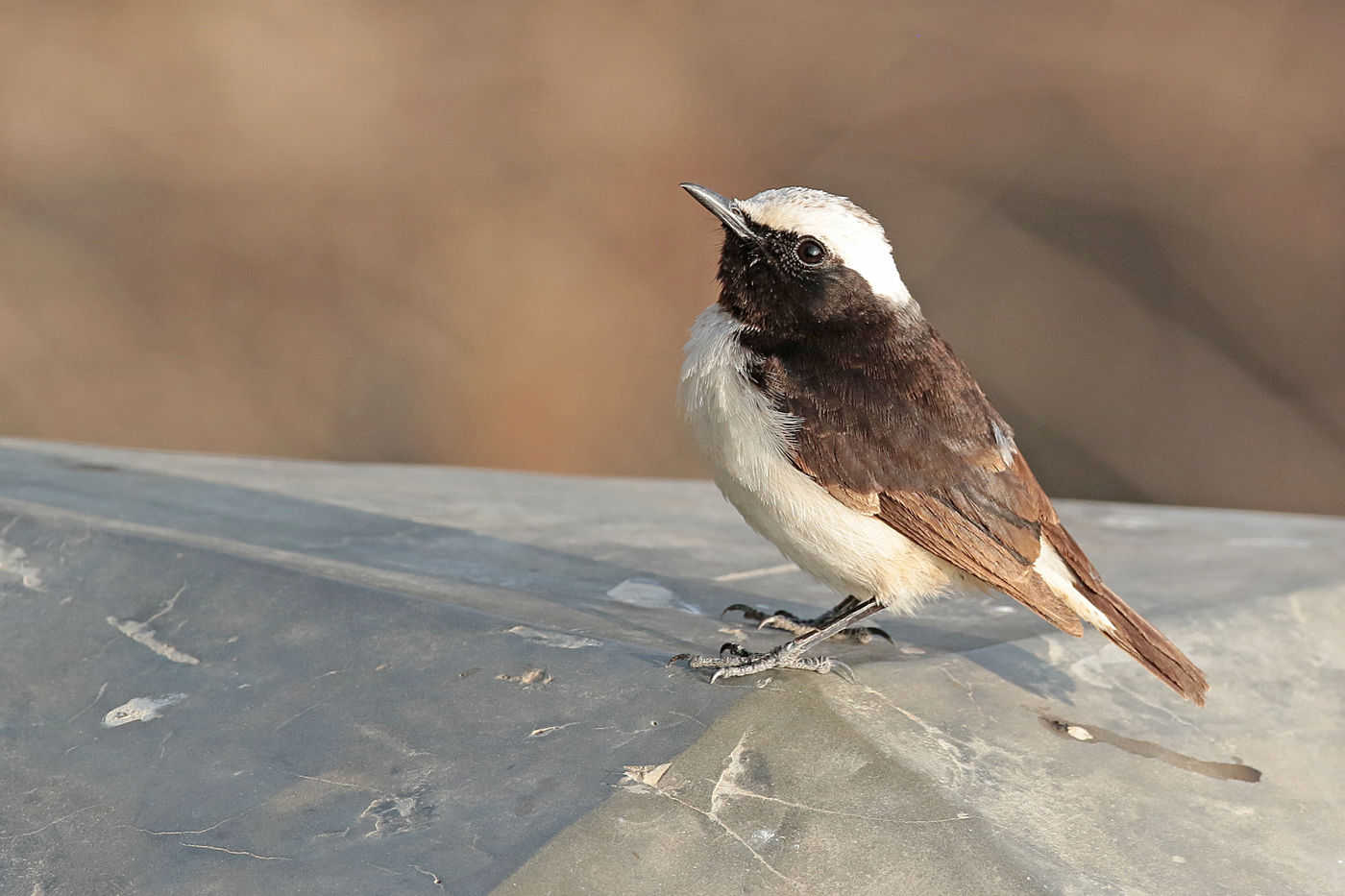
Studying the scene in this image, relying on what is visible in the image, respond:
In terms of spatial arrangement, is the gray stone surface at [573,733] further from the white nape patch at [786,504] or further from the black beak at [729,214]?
the black beak at [729,214]

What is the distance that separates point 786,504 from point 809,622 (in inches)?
21.8

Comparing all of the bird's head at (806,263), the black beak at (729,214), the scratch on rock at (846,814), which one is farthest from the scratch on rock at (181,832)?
the black beak at (729,214)

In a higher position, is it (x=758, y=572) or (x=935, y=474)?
(x=935, y=474)

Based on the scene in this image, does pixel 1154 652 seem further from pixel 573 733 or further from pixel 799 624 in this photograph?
pixel 573 733

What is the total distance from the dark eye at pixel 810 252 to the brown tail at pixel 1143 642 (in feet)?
3.28

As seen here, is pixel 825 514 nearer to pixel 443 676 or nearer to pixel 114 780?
pixel 443 676

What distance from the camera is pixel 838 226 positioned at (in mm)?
3400

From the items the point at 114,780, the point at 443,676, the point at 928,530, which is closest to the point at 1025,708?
the point at 928,530

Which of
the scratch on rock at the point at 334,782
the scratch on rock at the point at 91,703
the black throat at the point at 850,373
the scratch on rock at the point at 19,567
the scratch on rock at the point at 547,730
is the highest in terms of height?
the black throat at the point at 850,373

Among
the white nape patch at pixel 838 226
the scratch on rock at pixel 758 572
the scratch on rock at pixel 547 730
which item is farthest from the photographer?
the scratch on rock at pixel 758 572

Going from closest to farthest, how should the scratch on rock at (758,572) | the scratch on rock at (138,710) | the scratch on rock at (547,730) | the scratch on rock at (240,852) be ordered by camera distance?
the scratch on rock at (240,852)
the scratch on rock at (547,730)
the scratch on rock at (138,710)
the scratch on rock at (758,572)

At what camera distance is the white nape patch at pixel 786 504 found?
3.12 metres

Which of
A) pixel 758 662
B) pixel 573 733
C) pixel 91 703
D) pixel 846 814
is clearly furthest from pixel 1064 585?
pixel 91 703

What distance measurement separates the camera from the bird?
123 inches
